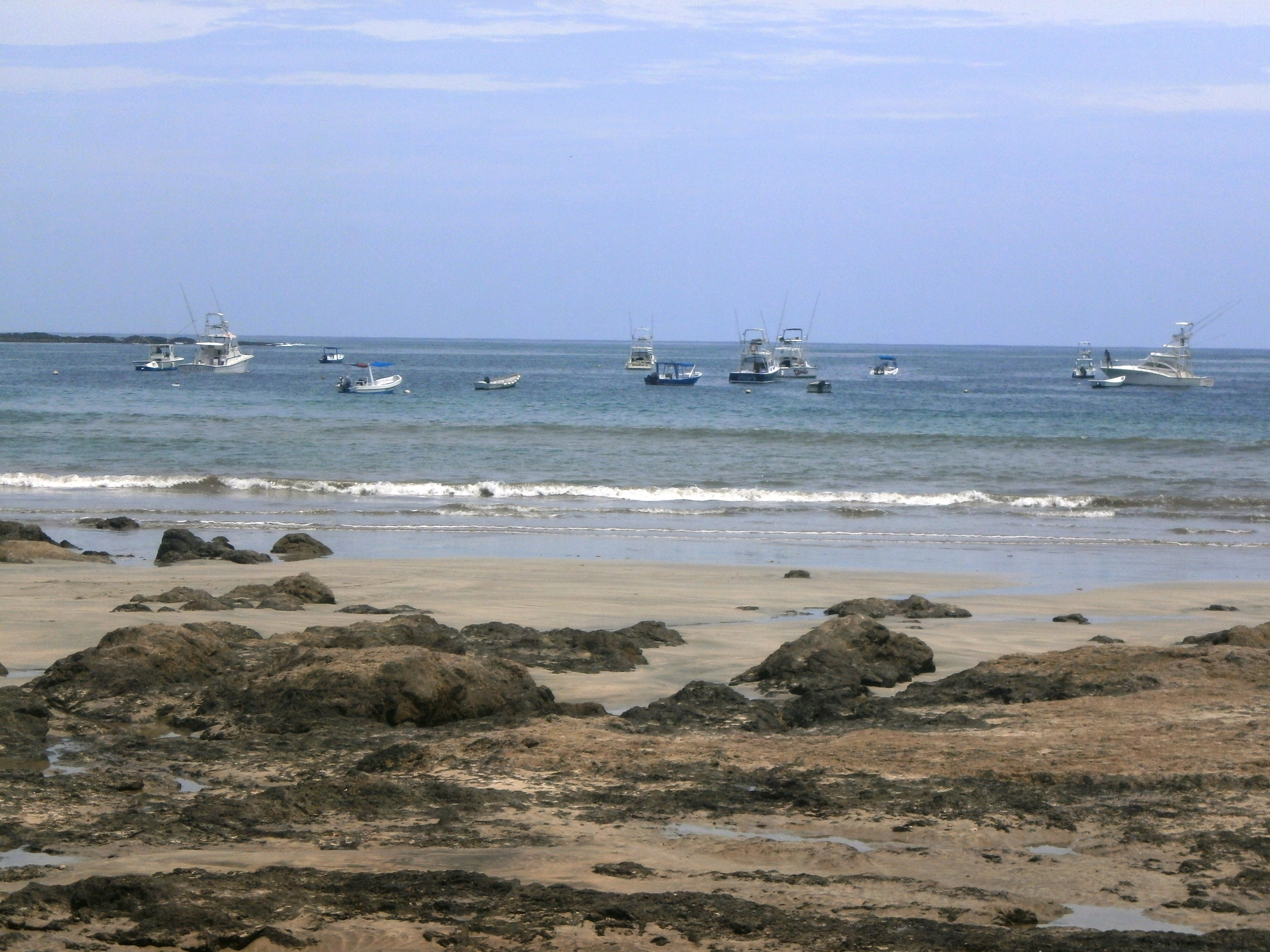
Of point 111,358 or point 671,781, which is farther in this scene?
point 111,358

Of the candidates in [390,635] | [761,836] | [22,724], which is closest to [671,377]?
[390,635]

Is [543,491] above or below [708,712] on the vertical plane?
below

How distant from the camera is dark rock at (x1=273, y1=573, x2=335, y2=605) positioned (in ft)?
40.3

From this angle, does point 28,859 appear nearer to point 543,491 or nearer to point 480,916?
point 480,916

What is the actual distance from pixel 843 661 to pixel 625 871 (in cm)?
424

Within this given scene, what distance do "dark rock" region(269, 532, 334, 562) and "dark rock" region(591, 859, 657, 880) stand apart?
478 inches

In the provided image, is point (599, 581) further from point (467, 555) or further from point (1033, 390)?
point (1033, 390)

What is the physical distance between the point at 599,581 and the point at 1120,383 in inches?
3171

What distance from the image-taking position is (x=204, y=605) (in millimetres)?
11633

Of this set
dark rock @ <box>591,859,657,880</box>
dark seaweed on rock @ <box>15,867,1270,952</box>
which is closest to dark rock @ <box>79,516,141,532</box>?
dark seaweed on rock @ <box>15,867,1270,952</box>

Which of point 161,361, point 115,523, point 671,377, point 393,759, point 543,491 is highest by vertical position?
point 161,361

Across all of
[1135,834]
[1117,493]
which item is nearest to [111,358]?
[1117,493]

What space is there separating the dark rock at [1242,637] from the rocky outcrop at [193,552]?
1074cm

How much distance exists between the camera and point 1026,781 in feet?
20.5
